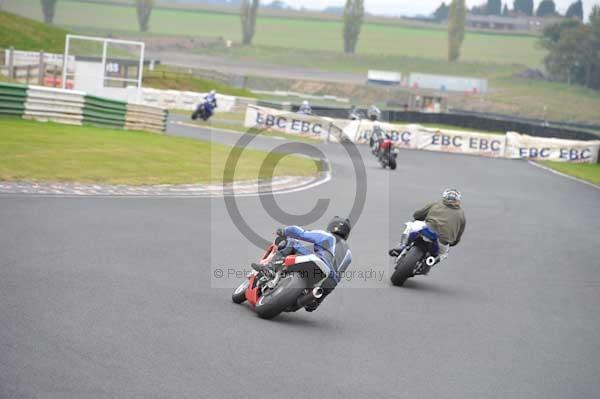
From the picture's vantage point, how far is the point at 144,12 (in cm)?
11288

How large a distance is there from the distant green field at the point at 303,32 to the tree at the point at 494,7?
81.1 feet

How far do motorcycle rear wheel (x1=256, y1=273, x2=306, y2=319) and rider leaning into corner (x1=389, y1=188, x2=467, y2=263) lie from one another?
12.0 feet

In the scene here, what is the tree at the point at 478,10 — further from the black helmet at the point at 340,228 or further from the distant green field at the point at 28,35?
the black helmet at the point at 340,228

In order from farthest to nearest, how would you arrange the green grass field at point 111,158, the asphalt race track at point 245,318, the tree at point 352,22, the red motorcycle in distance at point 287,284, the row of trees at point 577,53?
1. the tree at point 352,22
2. the row of trees at point 577,53
3. the green grass field at point 111,158
4. the red motorcycle in distance at point 287,284
5. the asphalt race track at point 245,318

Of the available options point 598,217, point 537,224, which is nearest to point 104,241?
point 537,224

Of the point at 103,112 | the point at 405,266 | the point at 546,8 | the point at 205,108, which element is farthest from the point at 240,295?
the point at 546,8

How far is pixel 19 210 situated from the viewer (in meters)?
14.3

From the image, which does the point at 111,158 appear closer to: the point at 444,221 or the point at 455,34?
the point at 444,221

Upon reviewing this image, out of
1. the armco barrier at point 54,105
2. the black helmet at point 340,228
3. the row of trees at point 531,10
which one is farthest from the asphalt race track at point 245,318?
the row of trees at point 531,10

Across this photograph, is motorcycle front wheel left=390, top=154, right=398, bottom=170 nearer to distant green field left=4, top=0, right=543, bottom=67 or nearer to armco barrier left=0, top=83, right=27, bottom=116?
armco barrier left=0, top=83, right=27, bottom=116

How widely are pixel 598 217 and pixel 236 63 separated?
Answer: 77604mm

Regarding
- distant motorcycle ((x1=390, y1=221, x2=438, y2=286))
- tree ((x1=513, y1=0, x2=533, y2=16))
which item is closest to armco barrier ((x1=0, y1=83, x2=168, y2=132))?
distant motorcycle ((x1=390, y1=221, x2=438, y2=286))

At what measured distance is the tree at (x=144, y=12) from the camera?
112438 millimetres

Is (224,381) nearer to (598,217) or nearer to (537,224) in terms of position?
(537,224)
